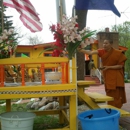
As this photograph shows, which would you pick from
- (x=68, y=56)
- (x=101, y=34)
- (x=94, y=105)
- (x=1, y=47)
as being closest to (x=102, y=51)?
(x=94, y=105)

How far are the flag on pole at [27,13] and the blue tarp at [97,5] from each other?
1597 mm

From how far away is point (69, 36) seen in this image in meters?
3.00

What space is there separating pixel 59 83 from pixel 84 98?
640 mm

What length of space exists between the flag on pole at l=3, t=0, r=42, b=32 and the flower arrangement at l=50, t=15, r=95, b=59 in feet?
8.53

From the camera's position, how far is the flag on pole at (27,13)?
5.55m

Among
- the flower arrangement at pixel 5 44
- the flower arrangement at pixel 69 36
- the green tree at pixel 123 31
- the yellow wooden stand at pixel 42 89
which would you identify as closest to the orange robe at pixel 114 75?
the flower arrangement at pixel 69 36

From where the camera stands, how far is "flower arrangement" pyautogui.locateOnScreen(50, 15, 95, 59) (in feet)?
9.79

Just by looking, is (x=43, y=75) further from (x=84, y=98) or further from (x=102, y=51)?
(x=102, y=51)

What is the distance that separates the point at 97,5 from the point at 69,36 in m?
1.88

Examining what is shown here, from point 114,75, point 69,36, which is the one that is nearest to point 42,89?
point 69,36

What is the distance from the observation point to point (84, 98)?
12.0 ft

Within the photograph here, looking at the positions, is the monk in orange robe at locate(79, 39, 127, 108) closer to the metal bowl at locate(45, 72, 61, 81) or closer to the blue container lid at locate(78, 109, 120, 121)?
the blue container lid at locate(78, 109, 120, 121)

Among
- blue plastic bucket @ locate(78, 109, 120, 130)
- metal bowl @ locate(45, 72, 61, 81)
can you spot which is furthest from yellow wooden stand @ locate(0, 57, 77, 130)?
blue plastic bucket @ locate(78, 109, 120, 130)

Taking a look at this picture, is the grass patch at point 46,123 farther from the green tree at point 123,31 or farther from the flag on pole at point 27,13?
the green tree at point 123,31
